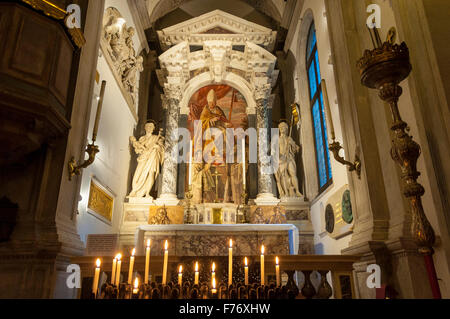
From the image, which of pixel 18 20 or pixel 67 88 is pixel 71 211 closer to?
pixel 67 88

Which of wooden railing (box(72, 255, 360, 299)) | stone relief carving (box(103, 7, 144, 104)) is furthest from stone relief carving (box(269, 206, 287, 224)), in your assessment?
stone relief carving (box(103, 7, 144, 104))

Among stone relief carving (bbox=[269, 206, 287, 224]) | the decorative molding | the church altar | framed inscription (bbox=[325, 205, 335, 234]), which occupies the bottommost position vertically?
the church altar

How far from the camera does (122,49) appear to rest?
26.3 ft

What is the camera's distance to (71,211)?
4.10 m

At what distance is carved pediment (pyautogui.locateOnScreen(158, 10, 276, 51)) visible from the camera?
1023 cm

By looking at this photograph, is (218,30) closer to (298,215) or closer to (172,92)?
(172,92)

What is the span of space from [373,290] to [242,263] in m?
1.44

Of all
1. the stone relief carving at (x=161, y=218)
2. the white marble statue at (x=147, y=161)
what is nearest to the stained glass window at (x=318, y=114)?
the stone relief carving at (x=161, y=218)

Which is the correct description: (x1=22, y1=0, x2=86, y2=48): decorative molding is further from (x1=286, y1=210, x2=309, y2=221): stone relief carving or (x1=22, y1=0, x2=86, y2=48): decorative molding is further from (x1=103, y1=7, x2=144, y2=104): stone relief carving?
(x1=286, y1=210, x2=309, y2=221): stone relief carving

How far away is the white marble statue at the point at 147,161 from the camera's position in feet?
27.0

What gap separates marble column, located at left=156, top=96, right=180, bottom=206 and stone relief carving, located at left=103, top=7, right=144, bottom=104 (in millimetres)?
1062

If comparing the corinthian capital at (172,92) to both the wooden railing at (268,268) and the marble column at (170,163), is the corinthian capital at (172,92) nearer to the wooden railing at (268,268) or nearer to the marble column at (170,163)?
the marble column at (170,163)

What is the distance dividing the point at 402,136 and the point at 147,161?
6840mm
